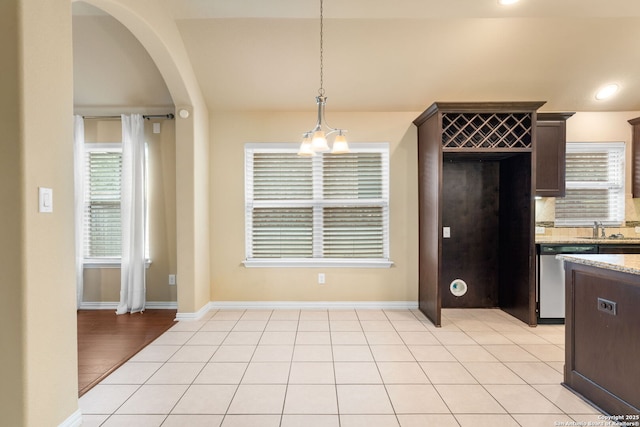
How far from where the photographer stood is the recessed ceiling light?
3623 millimetres

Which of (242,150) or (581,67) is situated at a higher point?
(581,67)

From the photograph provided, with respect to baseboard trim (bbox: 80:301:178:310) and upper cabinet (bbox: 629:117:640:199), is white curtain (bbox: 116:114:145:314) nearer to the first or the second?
baseboard trim (bbox: 80:301:178:310)

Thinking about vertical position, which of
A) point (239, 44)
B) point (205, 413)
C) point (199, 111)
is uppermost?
point (239, 44)

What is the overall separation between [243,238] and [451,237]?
2.62m

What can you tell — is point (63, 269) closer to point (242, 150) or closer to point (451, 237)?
point (242, 150)

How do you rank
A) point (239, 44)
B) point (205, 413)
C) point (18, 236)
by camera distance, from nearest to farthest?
point (18, 236)
point (205, 413)
point (239, 44)

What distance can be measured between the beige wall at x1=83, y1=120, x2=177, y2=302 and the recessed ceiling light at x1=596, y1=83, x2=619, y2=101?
5127 millimetres

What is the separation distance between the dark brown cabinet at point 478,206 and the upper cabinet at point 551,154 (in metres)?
0.25

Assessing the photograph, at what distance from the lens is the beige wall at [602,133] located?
3.94 m

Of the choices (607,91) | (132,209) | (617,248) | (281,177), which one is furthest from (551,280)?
(132,209)

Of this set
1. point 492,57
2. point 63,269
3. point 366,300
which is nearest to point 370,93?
point 492,57

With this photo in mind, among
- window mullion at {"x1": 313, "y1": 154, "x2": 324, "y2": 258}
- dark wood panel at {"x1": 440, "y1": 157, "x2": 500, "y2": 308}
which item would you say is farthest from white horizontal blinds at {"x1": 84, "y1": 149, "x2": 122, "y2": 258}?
dark wood panel at {"x1": 440, "y1": 157, "x2": 500, "y2": 308}

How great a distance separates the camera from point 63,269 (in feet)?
5.61

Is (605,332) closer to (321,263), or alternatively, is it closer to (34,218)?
(321,263)
